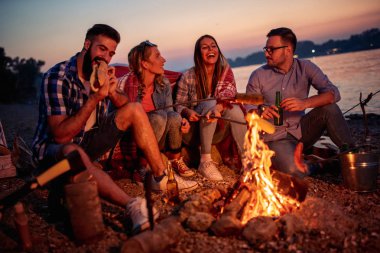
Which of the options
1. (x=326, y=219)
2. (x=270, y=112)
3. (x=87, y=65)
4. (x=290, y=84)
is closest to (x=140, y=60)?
(x=87, y=65)

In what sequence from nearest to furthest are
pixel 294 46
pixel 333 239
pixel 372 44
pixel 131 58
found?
pixel 333 239 < pixel 294 46 < pixel 131 58 < pixel 372 44

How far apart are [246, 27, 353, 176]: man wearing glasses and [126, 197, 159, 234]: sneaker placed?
1983 millimetres

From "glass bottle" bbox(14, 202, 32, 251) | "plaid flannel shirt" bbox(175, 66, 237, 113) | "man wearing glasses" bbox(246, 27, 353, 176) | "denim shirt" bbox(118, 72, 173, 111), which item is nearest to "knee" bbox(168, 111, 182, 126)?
"denim shirt" bbox(118, 72, 173, 111)

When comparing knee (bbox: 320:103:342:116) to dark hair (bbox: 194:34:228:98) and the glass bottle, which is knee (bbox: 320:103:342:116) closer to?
dark hair (bbox: 194:34:228:98)

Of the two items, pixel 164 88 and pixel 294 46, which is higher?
pixel 294 46

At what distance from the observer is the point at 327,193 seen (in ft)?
13.1

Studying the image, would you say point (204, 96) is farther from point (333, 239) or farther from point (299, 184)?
point (333, 239)

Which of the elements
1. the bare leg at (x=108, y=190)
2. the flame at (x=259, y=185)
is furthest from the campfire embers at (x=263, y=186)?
the bare leg at (x=108, y=190)

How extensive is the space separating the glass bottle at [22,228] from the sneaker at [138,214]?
846 millimetres

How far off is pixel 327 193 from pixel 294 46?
2089 mm

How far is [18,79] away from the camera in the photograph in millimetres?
34969

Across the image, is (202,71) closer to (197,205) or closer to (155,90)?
(155,90)

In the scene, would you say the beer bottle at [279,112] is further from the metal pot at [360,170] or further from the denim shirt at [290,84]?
the metal pot at [360,170]

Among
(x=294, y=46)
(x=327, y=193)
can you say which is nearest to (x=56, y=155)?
(x=327, y=193)
